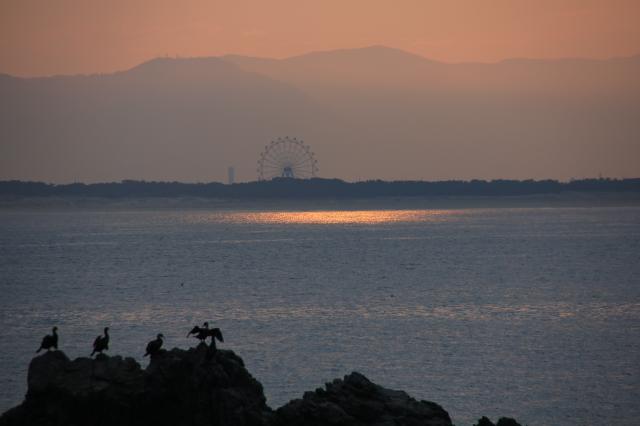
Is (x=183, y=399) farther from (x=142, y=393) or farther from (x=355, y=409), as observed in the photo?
(x=355, y=409)

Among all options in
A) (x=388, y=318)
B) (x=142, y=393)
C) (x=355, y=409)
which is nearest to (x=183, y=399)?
(x=142, y=393)

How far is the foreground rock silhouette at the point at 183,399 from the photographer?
80.6 feet

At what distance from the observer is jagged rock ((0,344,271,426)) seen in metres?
24.9

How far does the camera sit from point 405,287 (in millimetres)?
77250

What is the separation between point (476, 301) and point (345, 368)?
2776 centimetres

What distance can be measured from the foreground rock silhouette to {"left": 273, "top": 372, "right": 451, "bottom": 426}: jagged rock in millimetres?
24

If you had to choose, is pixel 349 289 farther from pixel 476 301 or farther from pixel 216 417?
pixel 216 417

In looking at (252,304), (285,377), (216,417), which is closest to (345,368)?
(285,377)

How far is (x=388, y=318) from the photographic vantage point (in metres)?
57.0

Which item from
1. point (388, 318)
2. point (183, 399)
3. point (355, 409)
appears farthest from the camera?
point (388, 318)

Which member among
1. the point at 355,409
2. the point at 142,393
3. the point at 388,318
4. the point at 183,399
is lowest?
the point at 388,318

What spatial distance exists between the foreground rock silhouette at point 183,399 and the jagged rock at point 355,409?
2 cm

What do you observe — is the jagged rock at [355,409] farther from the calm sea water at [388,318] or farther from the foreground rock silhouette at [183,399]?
the calm sea water at [388,318]

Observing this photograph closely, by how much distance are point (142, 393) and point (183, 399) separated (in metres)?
1.06
